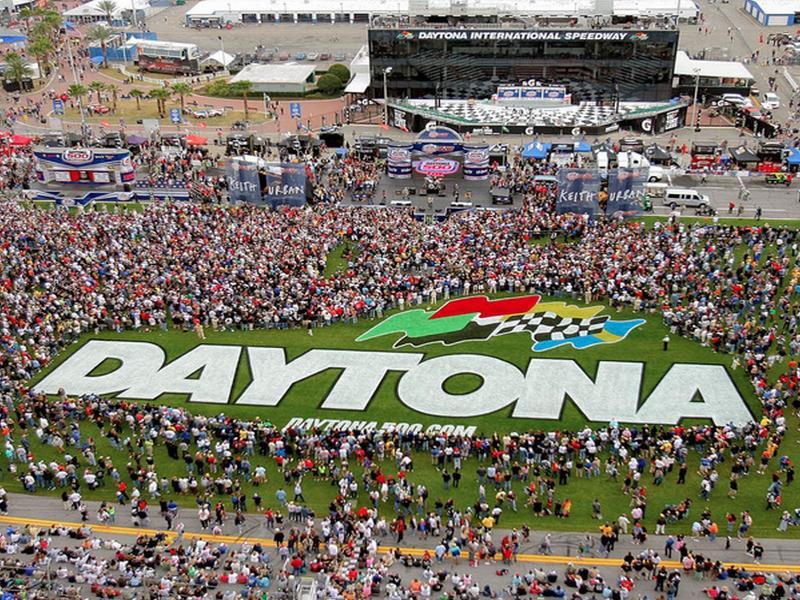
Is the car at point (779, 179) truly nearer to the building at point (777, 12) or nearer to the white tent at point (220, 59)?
the building at point (777, 12)

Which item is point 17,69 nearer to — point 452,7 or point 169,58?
point 169,58

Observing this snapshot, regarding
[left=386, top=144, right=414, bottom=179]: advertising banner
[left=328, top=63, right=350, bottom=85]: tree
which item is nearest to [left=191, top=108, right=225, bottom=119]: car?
[left=328, top=63, right=350, bottom=85]: tree

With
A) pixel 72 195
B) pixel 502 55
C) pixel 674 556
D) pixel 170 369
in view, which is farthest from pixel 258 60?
pixel 674 556

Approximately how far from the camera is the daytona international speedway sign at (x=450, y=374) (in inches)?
1587

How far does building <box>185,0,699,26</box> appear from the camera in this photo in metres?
95.6

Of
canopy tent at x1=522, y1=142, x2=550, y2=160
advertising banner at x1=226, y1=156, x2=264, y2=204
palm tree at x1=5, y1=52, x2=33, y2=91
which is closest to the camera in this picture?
advertising banner at x1=226, y1=156, x2=264, y2=204

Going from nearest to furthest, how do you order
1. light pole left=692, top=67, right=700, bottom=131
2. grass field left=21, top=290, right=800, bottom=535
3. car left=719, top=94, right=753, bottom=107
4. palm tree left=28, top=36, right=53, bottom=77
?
1. grass field left=21, top=290, right=800, bottom=535
2. light pole left=692, top=67, right=700, bottom=131
3. car left=719, top=94, right=753, bottom=107
4. palm tree left=28, top=36, right=53, bottom=77

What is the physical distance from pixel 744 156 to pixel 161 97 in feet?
202

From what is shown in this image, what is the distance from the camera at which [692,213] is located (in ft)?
210

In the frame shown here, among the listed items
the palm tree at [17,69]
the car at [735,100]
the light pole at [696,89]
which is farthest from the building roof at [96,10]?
the car at [735,100]

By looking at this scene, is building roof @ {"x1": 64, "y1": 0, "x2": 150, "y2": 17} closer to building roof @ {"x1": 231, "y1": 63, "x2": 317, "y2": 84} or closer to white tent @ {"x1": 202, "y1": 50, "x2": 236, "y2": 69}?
white tent @ {"x1": 202, "y1": 50, "x2": 236, "y2": 69}

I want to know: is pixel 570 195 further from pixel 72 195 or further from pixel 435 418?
pixel 72 195

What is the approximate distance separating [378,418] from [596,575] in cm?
1374

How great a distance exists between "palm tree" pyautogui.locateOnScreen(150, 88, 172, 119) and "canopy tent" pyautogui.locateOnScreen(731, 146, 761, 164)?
6028 cm
